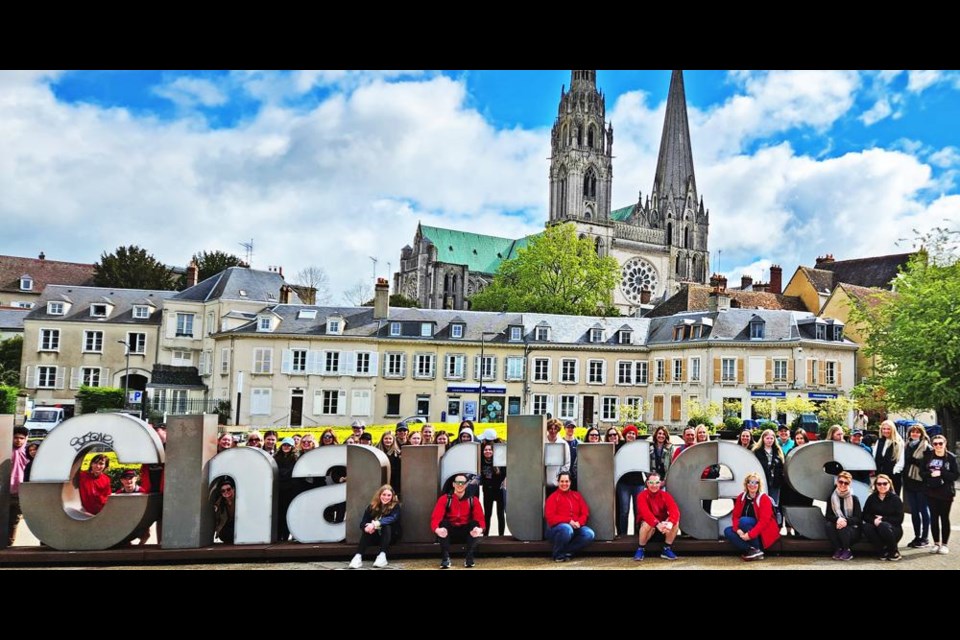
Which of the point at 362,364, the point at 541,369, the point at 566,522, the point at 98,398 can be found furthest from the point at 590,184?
the point at 566,522

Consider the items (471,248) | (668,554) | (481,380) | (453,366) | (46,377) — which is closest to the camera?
(668,554)

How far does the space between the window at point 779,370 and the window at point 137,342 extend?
1427 inches

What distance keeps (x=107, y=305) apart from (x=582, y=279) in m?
32.2

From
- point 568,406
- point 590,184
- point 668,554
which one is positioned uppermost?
point 590,184

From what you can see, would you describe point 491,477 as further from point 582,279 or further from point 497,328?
point 582,279

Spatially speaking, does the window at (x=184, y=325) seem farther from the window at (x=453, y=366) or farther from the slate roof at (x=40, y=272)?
the slate roof at (x=40, y=272)

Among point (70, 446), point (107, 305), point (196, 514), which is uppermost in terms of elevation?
point (107, 305)

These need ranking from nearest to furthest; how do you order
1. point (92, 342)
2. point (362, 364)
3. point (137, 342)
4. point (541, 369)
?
point (362, 364), point (541, 369), point (92, 342), point (137, 342)

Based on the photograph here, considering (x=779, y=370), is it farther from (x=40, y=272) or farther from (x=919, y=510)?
(x=40, y=272)

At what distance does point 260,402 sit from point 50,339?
1459 centimetres

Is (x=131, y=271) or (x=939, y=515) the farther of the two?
(x=131, y=271)

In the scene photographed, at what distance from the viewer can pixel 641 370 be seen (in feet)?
147
